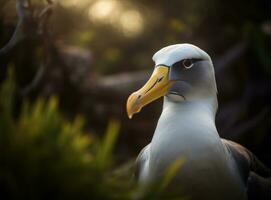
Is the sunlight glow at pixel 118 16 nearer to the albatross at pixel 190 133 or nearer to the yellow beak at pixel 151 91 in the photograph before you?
the albatross at pixel 190 133

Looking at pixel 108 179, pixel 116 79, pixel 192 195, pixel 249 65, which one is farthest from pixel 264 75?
pixel 108 179

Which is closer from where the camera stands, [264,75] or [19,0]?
[19,0]

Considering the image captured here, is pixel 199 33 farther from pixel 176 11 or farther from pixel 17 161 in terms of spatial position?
pixel 17 161

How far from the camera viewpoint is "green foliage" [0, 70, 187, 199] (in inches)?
83.0

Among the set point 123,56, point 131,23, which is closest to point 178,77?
point 131,23

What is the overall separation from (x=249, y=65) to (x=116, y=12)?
180 centimetres

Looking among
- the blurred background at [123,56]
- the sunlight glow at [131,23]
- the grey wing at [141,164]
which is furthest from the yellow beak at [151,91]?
the sunlight glow at [131,23]

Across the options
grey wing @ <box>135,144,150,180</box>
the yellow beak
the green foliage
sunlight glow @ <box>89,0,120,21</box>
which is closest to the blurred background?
sunlight glow @ <box>89,0,120,21</box>

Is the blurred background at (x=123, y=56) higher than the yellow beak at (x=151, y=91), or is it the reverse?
the blurred background at (x=123, y=56)

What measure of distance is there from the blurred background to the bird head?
3.11ft

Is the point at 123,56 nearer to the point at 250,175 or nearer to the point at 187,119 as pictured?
the point at 250,175

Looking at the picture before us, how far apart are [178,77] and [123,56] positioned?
566cm

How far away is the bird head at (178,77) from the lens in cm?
331

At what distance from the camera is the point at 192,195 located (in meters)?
3.30
